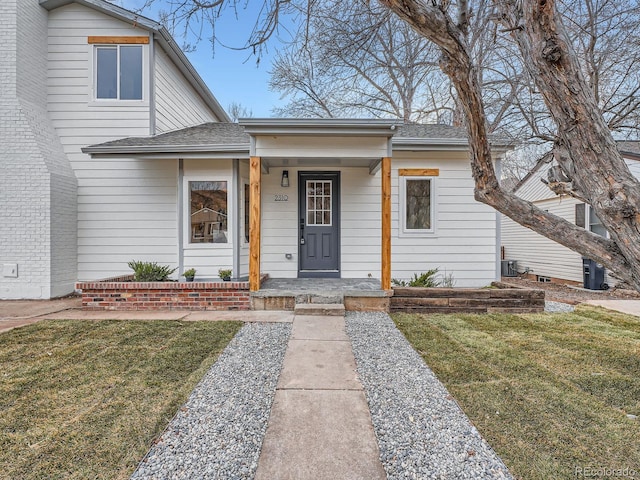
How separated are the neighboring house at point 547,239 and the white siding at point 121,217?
968 cm

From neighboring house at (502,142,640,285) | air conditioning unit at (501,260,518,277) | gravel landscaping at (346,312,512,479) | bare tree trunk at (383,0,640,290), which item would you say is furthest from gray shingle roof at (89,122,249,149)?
air conditioning unit at (501,260,518,277)

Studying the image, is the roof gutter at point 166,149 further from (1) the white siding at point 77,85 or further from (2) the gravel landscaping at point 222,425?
(2) the gravel landscaping at point 222,425

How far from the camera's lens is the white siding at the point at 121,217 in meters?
7.07

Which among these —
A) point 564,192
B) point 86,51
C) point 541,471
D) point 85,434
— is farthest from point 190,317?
point 86,51

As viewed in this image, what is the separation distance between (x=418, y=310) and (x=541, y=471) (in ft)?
12.1

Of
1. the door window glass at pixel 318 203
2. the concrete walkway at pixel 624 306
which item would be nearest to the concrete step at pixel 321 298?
the door window glass at pixel 318 203

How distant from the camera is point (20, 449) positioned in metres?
2.01

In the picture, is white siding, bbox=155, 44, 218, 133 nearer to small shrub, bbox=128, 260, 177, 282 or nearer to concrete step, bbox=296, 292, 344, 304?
small shrub, bbox=128, 260, 177, 282

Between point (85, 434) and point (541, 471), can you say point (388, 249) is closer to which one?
point (541, 471)

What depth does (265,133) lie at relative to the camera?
533 centimetres

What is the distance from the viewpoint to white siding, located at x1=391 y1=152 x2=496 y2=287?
23.0 feet

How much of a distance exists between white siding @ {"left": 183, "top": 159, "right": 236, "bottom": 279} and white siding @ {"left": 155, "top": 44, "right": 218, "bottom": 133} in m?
1.73

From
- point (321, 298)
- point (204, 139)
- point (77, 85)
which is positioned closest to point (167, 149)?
point (204, 139)

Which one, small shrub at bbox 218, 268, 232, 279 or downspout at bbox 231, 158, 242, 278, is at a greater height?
downspout at bbox 231, 158, 242, 278
